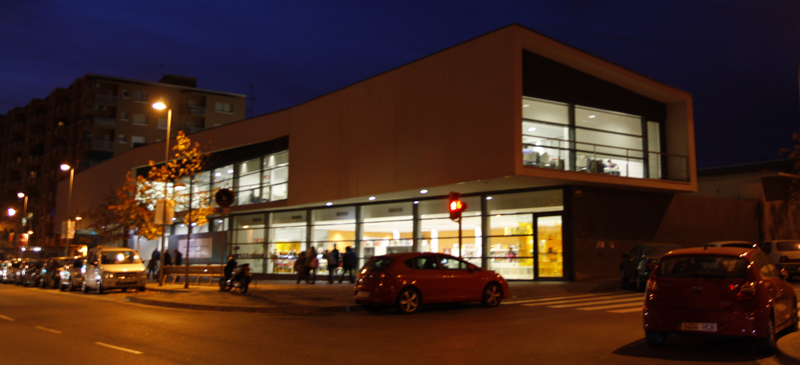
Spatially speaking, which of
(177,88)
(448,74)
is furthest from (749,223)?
(177,88)

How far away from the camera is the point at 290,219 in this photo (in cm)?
3578

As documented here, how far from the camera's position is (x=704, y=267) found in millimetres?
9195

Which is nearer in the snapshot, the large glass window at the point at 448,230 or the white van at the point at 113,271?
the white van at the point at 113,271

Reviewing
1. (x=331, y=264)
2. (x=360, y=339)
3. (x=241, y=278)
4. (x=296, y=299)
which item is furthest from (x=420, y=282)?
(x=331, y=264)

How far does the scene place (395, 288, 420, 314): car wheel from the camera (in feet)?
50.1

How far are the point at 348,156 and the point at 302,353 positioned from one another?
2021cm

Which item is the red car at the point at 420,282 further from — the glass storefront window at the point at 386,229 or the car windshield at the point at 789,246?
the car windshield at the point at 789,246

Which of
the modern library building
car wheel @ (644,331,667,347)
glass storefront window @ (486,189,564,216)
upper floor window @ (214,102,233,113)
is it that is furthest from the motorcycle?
upper floor window @ (214,102,233,113)

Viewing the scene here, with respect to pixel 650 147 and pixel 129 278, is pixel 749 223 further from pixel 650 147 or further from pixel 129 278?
pixel 129 278

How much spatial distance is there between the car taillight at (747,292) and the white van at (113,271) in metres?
22.3

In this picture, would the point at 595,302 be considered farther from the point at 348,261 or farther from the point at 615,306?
the point at 348,261

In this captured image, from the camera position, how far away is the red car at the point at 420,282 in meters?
15.3

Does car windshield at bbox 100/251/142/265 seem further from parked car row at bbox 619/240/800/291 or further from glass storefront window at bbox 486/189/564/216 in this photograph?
parked car row at bbox 619/240/800/291

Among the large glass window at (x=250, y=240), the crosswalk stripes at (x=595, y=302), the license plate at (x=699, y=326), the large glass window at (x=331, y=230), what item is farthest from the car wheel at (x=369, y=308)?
the large glass window at (x=250, y=240)
